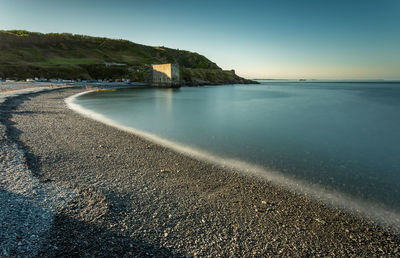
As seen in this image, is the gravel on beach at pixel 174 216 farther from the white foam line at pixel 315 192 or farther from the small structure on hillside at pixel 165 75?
the small structure on hillside at pixel 165 75

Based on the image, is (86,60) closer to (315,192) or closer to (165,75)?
(165,75)

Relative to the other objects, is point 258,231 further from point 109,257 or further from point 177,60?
point 177,60

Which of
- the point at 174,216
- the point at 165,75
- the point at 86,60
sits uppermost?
the point at 86,60

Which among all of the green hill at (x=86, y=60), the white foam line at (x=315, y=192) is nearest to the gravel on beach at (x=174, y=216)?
the white foam line at (x=315, y=192)

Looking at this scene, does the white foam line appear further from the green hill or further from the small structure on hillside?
the green hill

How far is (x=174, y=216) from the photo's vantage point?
201 inches

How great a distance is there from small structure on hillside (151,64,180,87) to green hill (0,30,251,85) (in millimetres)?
6457

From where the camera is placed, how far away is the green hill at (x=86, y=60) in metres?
72.2

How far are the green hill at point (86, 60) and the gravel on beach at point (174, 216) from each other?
78707 millimetres

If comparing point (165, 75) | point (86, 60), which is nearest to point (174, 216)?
point (165, 75)

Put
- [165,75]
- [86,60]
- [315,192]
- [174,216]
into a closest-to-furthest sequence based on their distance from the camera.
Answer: [174,216], [315,192], [165,75], [86,60]

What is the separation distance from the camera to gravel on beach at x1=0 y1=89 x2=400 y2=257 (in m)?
4.13

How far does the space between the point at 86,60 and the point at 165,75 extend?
163ft

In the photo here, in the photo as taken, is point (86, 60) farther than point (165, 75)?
Yes
